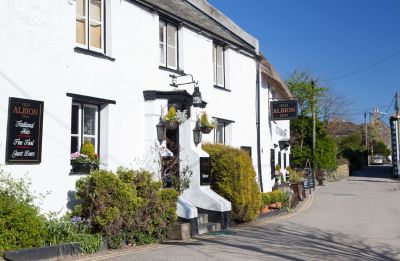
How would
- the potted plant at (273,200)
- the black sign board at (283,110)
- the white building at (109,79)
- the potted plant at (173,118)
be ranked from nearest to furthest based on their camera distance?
the white building at (109,79), the potted plant at (173,118), the potted plant at (273,200), the black sign board at (283,110)

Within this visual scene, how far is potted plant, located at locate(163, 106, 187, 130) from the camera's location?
1292 cm

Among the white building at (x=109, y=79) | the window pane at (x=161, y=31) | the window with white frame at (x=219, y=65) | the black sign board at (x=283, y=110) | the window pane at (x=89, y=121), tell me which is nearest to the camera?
the white building at (x=109, y=79)

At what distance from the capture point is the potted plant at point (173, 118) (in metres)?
12.9

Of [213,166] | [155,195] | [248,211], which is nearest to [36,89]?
[155,195]

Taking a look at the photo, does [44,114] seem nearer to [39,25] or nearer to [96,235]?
[39,25]

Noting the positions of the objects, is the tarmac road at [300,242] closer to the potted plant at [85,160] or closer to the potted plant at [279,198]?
the potted plant at [279,198]

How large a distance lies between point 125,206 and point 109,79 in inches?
129

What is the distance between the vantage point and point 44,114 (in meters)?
9.93

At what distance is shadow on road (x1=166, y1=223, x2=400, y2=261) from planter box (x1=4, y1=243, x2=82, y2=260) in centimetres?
257

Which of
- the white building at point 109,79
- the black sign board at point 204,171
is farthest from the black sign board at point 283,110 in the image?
the black sign board at point 204,171

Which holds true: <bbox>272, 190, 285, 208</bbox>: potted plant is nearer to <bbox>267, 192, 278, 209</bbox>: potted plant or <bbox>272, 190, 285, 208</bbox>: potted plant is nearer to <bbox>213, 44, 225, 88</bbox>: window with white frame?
<bbox>267, 192, 278, 209</bbox>: potted plant

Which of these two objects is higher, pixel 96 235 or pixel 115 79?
pixel 115 79

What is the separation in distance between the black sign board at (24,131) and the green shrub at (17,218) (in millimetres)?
468

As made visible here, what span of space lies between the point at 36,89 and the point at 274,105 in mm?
14627
